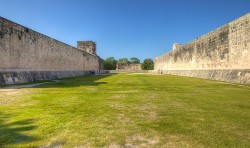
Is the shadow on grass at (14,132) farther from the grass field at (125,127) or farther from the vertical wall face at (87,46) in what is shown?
the vertical wall face at (87,46)

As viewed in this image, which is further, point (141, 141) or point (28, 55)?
point (28, 55)

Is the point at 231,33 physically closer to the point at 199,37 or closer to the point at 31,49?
the point at 199,37

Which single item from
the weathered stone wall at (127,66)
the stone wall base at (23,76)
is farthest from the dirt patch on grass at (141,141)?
the weathered stone wall at (127,66)

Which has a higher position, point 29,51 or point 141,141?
point 29,51

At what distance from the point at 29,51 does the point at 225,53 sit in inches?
462

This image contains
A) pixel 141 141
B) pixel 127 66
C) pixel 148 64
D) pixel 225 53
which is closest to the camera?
pixel 141 141

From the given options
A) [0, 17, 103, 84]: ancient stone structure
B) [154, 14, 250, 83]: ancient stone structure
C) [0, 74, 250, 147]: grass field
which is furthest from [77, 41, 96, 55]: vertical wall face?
[0, 74, 250, 147]: grass field

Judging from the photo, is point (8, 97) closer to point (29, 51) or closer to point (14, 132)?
point (14, 132)

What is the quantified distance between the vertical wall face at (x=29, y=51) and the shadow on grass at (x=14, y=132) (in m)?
7.24

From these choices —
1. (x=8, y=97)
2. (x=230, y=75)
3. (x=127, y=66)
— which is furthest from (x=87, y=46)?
(x=8, y=97)

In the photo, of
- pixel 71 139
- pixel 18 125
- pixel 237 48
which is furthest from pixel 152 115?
pixel 237 48

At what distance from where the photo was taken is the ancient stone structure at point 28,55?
9.20 meters

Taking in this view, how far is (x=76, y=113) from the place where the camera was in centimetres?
346

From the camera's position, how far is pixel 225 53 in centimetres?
1201
